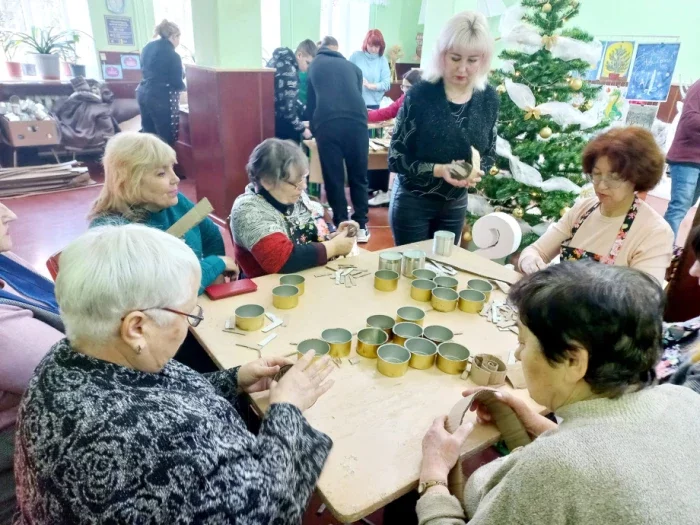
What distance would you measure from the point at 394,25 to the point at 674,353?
26.0ft

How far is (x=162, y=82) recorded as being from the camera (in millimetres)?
5246

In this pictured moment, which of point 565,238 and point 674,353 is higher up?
point 565,238

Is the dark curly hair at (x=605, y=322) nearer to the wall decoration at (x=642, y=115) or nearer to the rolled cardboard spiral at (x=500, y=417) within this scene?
the rolled cardboard spiral at (x=500, y=417)

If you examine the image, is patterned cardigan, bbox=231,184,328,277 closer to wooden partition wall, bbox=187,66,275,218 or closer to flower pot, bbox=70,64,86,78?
wooden partition wall, bbox=187,66,275,218

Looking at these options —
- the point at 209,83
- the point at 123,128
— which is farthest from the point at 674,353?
the point at 123,128

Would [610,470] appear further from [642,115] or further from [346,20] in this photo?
[346,20]

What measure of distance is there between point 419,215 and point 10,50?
6651 mm

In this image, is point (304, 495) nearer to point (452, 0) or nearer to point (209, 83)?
point (209, 83)

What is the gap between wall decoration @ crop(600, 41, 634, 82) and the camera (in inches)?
202

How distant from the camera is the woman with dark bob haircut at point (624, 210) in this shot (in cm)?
172

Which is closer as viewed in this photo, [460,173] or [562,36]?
[460,173]

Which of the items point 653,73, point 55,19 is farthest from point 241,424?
point 55,19

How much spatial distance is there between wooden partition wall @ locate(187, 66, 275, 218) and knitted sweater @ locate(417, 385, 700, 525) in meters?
3.61

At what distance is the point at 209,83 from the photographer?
3836 mm
